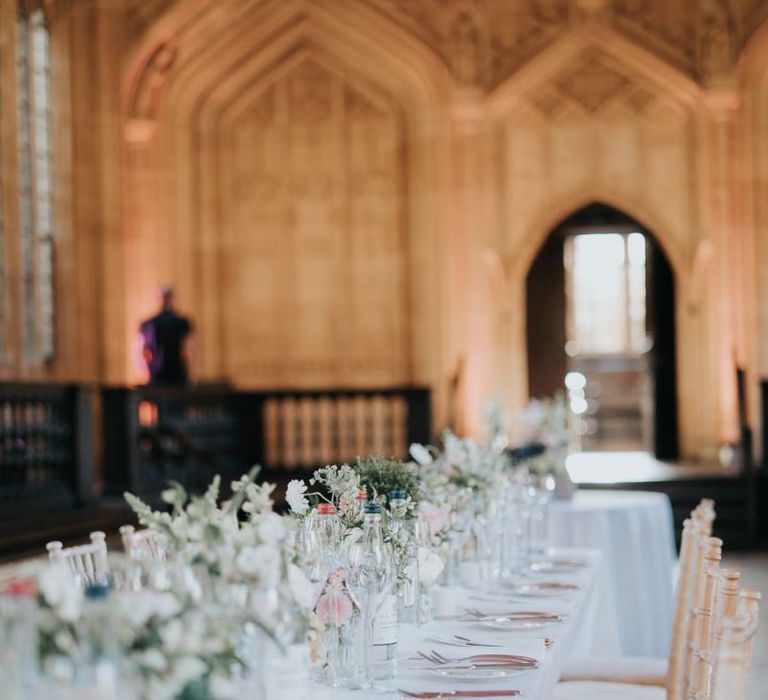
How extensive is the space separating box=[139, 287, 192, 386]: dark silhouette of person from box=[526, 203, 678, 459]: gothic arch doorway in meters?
4.44

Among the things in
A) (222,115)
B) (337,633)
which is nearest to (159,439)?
(222,115)

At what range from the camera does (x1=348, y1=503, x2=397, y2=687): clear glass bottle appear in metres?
2.82

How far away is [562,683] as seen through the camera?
4.28m

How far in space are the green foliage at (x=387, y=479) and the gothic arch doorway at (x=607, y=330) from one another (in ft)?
33.6

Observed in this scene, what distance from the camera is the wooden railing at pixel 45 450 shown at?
8.30 meters

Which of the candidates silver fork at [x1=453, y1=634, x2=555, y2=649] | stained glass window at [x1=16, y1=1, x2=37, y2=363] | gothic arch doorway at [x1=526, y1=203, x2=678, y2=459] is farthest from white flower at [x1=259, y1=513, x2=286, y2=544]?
gothic arch doorway at [x1=526, y1=203, x2=678, y2=459]

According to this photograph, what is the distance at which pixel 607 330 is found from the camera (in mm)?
17281

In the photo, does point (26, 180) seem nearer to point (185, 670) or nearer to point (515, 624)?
point (515, 624)

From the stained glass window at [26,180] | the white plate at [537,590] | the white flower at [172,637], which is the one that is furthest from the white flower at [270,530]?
the stained glass window at [26,180]

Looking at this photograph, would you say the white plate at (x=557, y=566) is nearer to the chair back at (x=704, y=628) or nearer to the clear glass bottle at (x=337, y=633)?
the chair back at (x=704, y=628)

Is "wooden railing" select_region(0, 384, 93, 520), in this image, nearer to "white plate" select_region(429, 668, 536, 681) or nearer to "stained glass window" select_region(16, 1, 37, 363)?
"stained glass window" select_region(16, 1, 37, 363)

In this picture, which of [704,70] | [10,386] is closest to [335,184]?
[704,70]

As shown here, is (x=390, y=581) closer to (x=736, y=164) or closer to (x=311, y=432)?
(x=311, y=432)

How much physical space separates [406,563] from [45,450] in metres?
6.01
